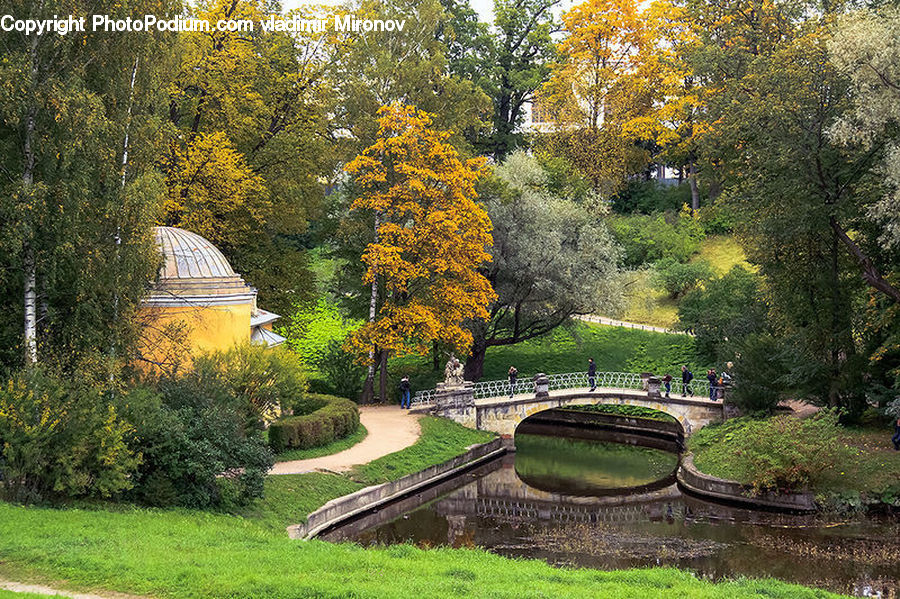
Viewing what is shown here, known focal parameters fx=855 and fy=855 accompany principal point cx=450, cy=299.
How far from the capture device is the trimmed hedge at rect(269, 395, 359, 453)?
25312mm

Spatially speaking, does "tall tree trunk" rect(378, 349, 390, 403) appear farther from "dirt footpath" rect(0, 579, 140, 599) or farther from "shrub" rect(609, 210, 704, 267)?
"dirt footpath" rect(0, 579, 140, 599)

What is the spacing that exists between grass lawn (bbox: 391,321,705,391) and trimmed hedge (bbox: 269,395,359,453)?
36.7 feet

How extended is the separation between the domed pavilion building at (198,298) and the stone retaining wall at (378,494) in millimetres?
5620

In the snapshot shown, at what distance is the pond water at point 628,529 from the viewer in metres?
18.8

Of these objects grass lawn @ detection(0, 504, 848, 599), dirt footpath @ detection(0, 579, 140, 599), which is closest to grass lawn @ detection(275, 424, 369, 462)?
grass lawn @ detection(0, 504, 848, 599)

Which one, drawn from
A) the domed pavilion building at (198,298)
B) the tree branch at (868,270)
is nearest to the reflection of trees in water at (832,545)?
the tree branch at (868,270)

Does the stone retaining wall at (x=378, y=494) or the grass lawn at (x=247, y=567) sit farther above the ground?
the grass lawn at (x=247, y=567)

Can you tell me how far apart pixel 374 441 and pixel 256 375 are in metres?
5.42

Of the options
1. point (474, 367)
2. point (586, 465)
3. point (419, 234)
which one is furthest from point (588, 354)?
point (419, 234)

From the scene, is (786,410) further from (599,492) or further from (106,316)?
(106,316)

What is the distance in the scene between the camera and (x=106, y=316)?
17578 millimetres

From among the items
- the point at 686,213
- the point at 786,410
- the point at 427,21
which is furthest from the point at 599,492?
the point at 686,213

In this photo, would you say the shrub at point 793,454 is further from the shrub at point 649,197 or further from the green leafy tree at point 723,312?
the shrub at point 649,197

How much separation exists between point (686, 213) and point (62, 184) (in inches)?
1702
